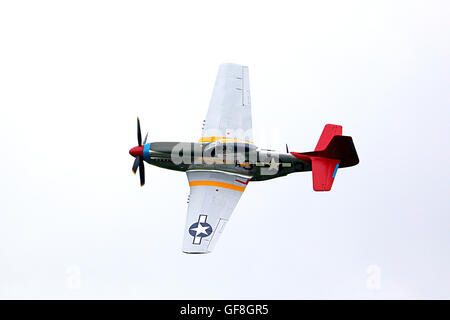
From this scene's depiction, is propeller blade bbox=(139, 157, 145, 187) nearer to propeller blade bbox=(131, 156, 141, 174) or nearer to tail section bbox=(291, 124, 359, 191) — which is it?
propeller blade bbox=(131, 156, 141, 174)

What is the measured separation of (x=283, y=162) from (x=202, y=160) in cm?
265

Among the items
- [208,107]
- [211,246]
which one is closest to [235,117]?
[208,107]

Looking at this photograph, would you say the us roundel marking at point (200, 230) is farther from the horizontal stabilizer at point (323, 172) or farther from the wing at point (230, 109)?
the horizontal stabilizer at point (323, 172)

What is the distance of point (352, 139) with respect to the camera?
20.7m

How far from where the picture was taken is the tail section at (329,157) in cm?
2072

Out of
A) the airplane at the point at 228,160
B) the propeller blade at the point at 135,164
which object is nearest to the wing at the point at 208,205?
A: the airplane at the point at 228,160

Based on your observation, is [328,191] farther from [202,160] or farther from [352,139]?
[202,160]

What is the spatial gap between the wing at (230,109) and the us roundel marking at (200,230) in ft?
10.6

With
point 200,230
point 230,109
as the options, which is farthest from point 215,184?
point 230,109

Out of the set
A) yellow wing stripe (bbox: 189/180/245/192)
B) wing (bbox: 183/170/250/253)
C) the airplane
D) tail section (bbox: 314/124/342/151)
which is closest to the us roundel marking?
wing (bbox: 183/170/250/253)

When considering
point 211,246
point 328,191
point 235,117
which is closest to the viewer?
point 211,246

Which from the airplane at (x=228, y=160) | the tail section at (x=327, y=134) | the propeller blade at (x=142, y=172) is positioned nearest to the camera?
the airplane at (x=228, y=160)

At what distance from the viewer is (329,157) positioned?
69.2 ft

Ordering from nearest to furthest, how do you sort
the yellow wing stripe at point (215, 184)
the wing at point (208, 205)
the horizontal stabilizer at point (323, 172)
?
the wing at point (208, 205)
the horizontal stabilizer at point (323, 172)
the yellow wing stripe at point (215, 184)
